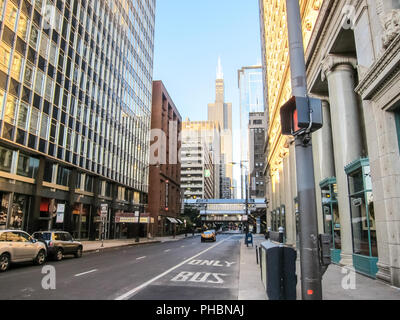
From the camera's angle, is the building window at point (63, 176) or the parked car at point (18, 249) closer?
the parked car at point (18, 249)

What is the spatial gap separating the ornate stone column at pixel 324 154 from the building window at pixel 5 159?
22.8m

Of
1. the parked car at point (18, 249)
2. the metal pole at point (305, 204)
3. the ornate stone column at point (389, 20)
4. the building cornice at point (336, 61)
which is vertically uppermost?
the building cornice at point (336, 61)

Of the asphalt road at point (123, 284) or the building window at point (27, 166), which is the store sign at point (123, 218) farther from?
the asphalt road at point (123, 284)

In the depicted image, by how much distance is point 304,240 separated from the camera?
5.49m

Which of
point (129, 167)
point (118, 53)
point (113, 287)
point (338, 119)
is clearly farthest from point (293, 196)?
point (118, 53)

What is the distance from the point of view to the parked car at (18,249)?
13.4m

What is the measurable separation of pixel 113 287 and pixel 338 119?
12747 mm

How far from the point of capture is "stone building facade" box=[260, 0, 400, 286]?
10.1m

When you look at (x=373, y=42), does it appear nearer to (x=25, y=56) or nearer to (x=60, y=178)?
(x=25, y=56)

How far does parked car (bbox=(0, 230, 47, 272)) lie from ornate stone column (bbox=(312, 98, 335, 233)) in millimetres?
15911

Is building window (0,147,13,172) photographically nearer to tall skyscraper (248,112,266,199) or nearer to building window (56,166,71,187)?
building window (56,166,71,187)

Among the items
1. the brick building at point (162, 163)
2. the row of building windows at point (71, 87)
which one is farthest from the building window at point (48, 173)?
the brick building at point (162, 163)

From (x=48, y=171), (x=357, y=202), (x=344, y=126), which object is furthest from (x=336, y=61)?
(x=48, y=171)

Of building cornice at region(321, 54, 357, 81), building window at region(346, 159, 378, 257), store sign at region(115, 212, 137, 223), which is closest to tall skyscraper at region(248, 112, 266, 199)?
store sign at region(115, 212, 137, 223)
